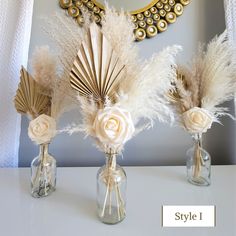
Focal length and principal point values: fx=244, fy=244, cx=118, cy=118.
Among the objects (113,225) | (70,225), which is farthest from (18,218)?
(113,225)

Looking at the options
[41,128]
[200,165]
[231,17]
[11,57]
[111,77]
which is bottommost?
[200,165]

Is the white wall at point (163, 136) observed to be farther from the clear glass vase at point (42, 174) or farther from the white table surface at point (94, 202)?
the clear glass vase at point (42, 174)

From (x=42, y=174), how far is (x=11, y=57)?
1.46ft

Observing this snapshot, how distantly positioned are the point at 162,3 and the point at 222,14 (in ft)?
0.84

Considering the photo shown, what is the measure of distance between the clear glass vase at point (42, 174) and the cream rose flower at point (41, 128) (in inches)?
2.7

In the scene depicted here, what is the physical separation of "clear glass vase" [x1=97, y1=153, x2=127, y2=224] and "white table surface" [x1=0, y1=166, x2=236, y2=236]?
22 millimetres

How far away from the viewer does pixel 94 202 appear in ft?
2.36

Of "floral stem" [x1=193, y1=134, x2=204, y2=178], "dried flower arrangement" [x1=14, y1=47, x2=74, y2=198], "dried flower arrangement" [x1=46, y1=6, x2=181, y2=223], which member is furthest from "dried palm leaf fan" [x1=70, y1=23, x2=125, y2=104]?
"floral stem" [x1=193, y1=134, x2=204, y2=178]

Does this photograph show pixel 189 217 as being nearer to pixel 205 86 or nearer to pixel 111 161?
pixel 111 161

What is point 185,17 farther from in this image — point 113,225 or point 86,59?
point 113,225

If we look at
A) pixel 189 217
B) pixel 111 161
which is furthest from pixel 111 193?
pixel 189 217

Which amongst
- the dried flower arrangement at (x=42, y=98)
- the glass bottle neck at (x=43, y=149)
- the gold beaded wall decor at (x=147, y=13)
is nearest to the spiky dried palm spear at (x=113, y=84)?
the dried flower arrangement at (x=42, y=98)

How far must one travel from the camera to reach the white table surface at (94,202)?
1.95 ft

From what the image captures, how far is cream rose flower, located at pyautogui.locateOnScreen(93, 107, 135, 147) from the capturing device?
1.66ft
